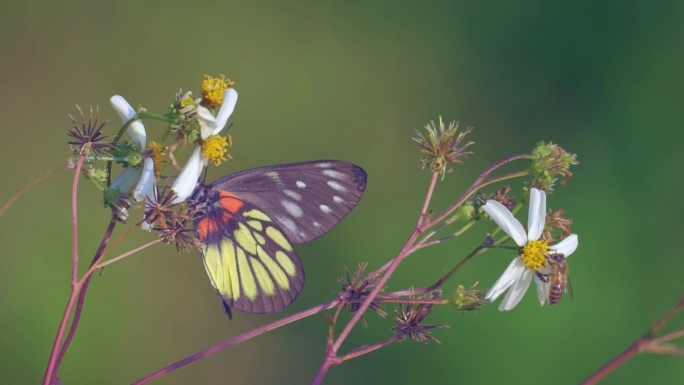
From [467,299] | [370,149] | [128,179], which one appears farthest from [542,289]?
[370,149]

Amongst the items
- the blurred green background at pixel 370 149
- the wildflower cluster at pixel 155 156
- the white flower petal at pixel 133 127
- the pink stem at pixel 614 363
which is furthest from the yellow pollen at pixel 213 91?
the blurred green background at pixel 370 149

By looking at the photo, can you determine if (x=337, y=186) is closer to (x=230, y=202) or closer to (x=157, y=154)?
(x=230, y=202)

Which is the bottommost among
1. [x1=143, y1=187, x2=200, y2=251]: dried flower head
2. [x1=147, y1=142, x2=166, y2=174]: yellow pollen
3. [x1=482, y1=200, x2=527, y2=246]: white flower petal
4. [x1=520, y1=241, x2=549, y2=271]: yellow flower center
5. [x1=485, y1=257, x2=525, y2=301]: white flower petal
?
[x1=485, y1=257, x2=525, y2=301]: white flower petal

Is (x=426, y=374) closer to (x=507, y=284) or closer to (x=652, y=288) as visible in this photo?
(x=652, y=288)

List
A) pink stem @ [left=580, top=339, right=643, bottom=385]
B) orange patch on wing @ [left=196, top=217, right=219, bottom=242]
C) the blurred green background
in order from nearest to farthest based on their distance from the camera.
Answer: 1. pink stem @ [left=580, top=339, right=643, bottom=385]
2. orange patch on wing @ [left=196, top=217, right=219, bottom=242]
3. the blurred green background

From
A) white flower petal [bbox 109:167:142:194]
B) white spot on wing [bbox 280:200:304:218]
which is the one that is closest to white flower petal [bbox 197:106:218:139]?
white flower petal [bbox 109:167:142:194]

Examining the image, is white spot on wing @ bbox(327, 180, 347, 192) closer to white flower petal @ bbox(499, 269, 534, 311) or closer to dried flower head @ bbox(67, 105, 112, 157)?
white flower petal @ bbox(499, 269, 534, 311)

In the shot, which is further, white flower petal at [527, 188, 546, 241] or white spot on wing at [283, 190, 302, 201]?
white spot on wing at [283, 190, 302, 201]

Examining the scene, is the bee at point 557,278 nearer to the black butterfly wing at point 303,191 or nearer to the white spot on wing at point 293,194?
the black butterfly wing at point 303,191
